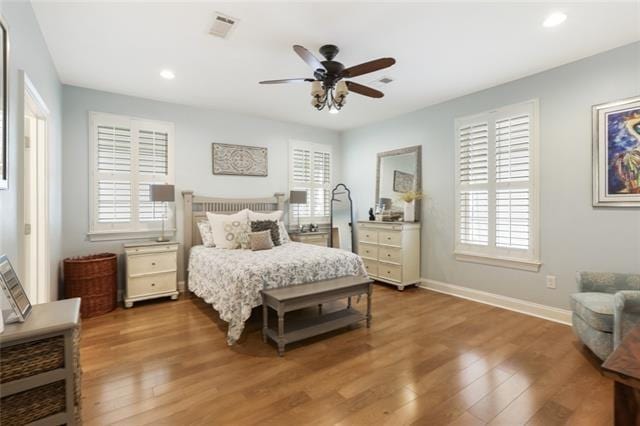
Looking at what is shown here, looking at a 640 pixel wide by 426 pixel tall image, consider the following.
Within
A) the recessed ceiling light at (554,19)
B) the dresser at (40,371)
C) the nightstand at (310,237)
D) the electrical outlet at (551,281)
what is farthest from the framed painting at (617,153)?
the dresser at (40,371)

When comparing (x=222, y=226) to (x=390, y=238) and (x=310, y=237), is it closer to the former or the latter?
(x=310, y=237)

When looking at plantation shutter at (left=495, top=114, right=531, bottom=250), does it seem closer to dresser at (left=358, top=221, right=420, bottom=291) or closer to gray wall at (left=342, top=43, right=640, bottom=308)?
gray wall at (left=342, top=43, right=640, bottom=308)

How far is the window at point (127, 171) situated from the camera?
13.1 ft

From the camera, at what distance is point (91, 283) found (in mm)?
3566

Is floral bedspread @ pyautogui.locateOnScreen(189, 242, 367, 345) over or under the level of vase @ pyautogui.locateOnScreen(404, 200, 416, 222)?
under

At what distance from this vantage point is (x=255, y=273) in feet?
9.61

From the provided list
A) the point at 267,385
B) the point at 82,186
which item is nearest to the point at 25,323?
the point at 267,385

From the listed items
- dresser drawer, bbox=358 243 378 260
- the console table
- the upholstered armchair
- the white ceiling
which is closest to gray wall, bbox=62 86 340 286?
the white ceiling

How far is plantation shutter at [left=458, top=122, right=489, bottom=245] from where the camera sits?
4008 mm

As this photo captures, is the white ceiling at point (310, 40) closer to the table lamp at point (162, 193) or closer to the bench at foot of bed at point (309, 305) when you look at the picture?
the table lamp at point (162, 193)

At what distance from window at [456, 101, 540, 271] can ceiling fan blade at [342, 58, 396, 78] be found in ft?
6.96

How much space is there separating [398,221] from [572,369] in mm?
2770

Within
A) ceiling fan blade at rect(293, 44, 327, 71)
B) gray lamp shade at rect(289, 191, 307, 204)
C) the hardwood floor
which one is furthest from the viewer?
gray lamp shade at rect(289, 191, 307, 204)

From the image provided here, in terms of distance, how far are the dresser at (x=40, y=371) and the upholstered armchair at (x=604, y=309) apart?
3272mm
